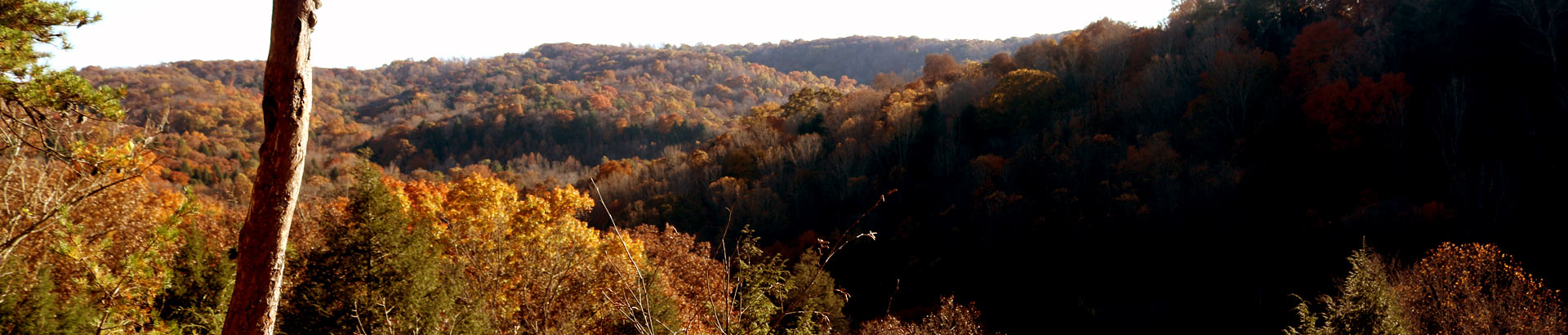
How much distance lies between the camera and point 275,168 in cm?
388

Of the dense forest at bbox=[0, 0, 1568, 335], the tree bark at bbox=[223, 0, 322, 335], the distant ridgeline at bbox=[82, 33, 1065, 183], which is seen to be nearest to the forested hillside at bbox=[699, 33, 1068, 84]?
the distant ridgeline at bbox=[82, 33, 1065, 183]

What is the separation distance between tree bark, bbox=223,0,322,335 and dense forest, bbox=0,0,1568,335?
164cm

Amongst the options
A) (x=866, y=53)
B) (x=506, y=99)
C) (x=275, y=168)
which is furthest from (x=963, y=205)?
(x=866, y=53)

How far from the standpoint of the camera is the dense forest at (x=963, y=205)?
8648mm

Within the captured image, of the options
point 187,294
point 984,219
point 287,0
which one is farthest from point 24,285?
point 984,219

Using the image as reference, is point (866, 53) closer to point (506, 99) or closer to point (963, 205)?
point (506, 99)

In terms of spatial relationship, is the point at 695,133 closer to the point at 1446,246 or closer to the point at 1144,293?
the point at 1144,293

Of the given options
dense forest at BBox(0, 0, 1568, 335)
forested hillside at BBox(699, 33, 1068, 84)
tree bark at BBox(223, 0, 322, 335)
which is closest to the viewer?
tree bark at BBox(223, 0, 322, 335)

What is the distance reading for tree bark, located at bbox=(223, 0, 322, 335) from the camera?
3766 millimetres

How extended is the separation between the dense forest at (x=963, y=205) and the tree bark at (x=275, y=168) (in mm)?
1642

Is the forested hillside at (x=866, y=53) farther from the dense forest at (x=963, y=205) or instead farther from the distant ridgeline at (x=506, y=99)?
the dense forest at (x=963, y=205)

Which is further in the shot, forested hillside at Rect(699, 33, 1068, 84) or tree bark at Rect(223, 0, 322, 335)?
forested hillside at Rect(699, 33, 1068, 84)

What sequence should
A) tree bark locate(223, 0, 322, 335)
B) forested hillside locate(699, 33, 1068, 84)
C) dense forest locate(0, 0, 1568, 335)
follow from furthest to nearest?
1. forested hillside locate(699, 33, 1068, 84)
2. dense forest locate(0, 0, 1568, 335)
3. tree bark locate(223, 0, 322, 335)

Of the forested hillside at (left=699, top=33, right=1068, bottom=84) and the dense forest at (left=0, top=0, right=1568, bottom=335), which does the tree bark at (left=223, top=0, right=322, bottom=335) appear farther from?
the forested hillside at (left=699, top=33, right=1068, bottom=84)
